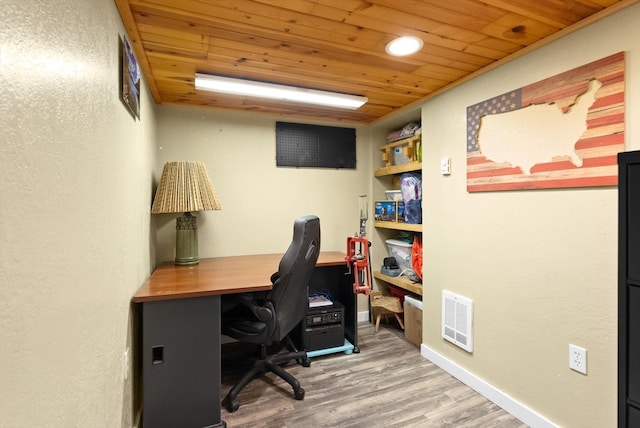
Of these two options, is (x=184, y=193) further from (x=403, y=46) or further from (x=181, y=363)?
(x=403, y=46)

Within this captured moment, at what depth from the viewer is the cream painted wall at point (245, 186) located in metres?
2.67

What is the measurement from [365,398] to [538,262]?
4.46 ft

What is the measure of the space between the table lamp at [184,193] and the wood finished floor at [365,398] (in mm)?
1168

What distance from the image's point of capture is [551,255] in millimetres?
1646

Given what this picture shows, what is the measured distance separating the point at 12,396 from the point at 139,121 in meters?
1.55

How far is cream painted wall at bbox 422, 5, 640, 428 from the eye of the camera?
4.69ft

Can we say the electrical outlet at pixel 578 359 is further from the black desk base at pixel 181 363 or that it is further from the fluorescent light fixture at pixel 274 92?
the fluorescent light fixture at pixel 274 92

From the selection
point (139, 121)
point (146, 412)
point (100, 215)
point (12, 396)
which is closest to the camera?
point (12, 396)

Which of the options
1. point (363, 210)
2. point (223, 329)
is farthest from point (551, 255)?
point (223, 329)

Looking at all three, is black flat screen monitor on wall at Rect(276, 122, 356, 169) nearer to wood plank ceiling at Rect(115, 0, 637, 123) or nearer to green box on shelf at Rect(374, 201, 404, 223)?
green box on shelf at Rect(374, 201, 404, 223)

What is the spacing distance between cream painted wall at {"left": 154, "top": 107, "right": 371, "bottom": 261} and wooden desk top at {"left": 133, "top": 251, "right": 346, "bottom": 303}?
0.26 meters

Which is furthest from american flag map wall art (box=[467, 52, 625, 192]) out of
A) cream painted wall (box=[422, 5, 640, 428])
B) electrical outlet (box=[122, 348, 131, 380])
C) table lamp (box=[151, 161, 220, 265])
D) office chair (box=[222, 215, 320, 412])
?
electrical outlet (box=[122, 348, 131, 380])

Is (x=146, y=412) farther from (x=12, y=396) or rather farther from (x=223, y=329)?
(x=12, y=396)

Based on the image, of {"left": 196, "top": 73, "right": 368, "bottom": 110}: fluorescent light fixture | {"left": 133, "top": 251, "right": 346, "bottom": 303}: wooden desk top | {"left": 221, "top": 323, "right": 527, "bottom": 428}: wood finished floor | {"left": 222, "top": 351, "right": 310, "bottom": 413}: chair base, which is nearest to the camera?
{"left": 133, "top": 251, "right": 346, "bottom": 303}: wooden desk top
